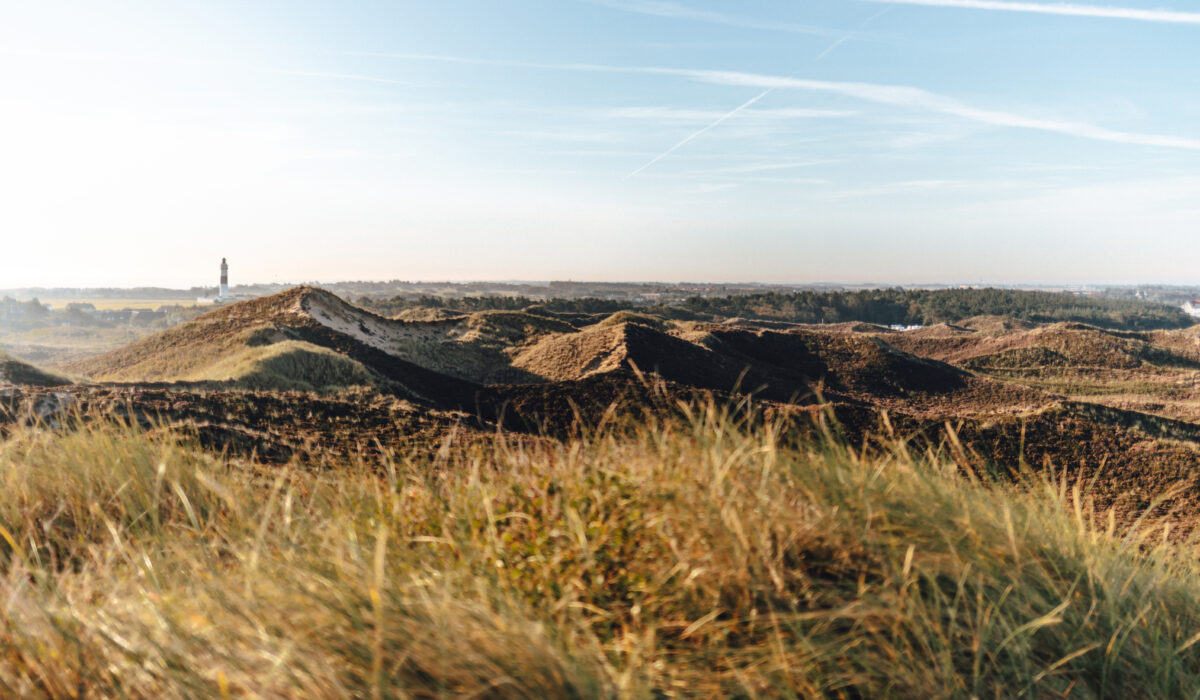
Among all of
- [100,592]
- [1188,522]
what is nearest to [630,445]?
[100,592]

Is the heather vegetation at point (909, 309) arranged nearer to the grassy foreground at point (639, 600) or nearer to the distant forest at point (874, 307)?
the distant forest at point (874, 307)

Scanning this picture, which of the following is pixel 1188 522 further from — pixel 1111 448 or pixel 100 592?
pixel 100 592

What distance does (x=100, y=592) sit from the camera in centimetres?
295

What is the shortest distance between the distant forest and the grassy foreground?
235 feet

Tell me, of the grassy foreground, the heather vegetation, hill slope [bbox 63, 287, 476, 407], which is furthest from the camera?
the heather vegetation

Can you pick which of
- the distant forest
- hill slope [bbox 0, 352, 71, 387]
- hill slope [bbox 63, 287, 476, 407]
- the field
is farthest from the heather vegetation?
the field

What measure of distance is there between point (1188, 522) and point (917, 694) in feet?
42.4

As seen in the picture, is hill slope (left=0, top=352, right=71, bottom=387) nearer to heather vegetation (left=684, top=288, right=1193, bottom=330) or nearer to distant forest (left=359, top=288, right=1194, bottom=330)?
distant forest (left=359, top=288, right=1194, bottom=330)

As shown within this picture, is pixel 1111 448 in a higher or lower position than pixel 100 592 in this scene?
lower

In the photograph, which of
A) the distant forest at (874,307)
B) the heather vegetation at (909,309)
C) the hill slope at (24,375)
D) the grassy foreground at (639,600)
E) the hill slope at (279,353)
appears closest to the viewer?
the grassy foreground at (639,600)

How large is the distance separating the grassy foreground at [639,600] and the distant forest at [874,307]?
71561 millimetres

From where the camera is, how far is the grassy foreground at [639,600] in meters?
Result: 2.16

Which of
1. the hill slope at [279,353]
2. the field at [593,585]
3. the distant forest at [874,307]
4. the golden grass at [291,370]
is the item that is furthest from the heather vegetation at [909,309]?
the field at [593,585]

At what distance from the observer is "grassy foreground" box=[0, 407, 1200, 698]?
7.09ft
